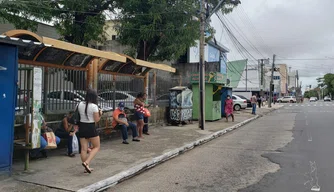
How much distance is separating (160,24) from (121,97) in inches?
204

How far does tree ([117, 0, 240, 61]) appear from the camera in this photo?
46.7 ft

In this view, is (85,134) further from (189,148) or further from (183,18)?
(183,18)

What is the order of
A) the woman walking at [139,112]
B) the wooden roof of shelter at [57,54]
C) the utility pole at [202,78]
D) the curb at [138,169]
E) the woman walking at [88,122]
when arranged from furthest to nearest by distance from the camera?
the utility pole at [202,78] → the woman walking at [139,112] → the wooden roof of shelter at [57,54] → the woman walking at [88,122] → the curb at [138,169]

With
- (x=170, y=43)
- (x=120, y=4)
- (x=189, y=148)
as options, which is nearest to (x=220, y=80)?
(x=170, y=43)

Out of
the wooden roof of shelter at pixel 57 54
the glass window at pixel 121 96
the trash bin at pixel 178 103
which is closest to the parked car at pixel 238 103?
the trash bin at pixel 178 103

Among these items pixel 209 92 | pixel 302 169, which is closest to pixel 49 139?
pixel 302 169

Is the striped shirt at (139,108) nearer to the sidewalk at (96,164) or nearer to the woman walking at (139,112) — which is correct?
the woman walking at (139,112)

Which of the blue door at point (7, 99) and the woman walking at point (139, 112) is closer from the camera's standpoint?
the blue door at point (7, 99)

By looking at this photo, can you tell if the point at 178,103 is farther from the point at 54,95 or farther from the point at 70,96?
the point at 54,95

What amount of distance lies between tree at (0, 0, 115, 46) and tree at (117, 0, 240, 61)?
118 centimetres

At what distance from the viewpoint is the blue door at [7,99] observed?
5398 mm

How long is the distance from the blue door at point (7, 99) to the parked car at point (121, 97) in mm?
4569

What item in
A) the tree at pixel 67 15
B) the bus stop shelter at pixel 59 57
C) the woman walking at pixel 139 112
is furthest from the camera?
the tree at pixel 67 15

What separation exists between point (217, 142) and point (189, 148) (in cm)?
170
